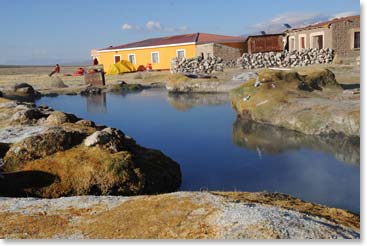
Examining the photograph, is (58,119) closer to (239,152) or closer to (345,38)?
(239,152)

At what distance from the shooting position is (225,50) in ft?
151

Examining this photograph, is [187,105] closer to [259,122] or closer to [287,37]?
[259,122]

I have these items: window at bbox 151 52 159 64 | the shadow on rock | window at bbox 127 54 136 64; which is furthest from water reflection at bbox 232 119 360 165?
window at bbox 127 54 136 64

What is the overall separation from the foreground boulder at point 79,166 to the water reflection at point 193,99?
53.9ft

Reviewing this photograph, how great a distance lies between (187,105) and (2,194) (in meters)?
21.3

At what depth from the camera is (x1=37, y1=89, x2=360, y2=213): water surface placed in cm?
1359

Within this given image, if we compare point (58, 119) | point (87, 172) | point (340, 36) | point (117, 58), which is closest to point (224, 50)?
point (340, 36)

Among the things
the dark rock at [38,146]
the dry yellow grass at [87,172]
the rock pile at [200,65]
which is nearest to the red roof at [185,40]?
the rock pile at [200,65]

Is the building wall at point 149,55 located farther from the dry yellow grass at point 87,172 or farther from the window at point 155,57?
the dry yellow grass at point 87,172

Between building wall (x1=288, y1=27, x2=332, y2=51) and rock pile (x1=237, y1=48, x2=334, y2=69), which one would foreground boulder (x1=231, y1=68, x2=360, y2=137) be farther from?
rock pile (x1=237, y1=48, x2=334, y2=69)

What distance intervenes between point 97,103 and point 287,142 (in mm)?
19103

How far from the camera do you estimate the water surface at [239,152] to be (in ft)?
44.6

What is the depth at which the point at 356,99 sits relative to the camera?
21.3m

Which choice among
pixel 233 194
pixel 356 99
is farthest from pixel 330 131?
pixel 233 194
